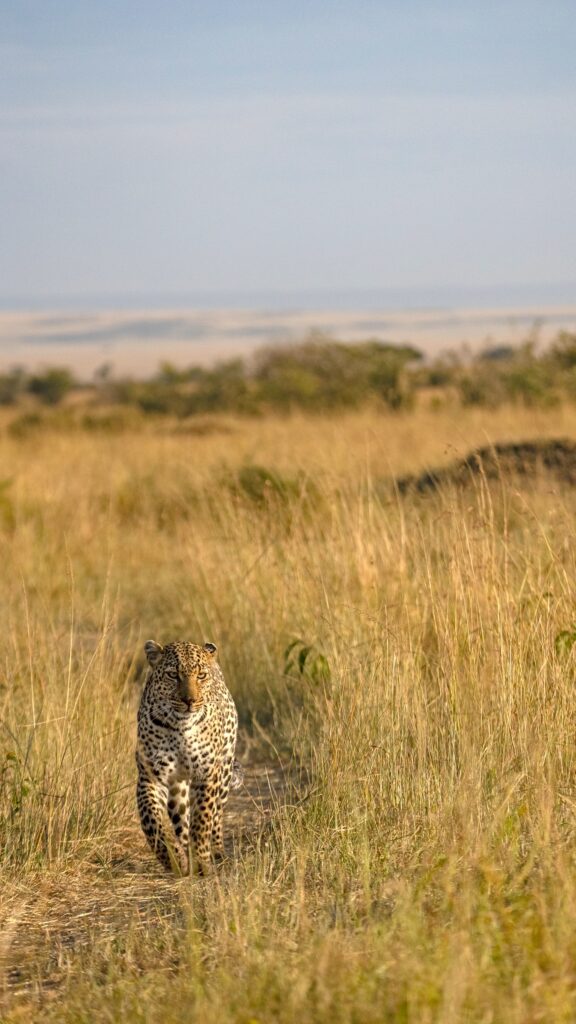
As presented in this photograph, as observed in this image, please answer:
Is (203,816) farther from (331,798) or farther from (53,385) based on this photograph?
(53,385)

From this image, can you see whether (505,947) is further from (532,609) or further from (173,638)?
(173,638)

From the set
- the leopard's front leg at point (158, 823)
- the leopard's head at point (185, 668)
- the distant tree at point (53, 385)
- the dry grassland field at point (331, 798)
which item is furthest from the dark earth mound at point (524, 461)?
the distant tree at point (53, 385)

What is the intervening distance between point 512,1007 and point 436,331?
155015mm

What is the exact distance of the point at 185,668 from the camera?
515 cm

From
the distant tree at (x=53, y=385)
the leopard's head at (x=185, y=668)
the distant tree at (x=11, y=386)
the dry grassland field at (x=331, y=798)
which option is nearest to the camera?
the dry grassland field at (x=331, y=798)

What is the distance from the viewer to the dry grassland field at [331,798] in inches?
142

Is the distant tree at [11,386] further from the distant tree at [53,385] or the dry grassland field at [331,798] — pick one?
the dry grassland field at [331,798]

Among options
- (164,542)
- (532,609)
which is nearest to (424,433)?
(164,542)

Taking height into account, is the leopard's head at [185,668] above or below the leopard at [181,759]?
above

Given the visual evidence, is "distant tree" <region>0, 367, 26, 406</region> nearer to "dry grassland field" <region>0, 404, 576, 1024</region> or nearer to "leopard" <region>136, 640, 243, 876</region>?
"dry grassland field" <region>0, 404, 576, 1024</region>

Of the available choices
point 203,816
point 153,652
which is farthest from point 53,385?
point 203,816

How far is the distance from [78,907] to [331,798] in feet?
3.20

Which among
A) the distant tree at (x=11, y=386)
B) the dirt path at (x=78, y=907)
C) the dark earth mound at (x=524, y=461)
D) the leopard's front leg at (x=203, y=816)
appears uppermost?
the dark earth mound at (x=524, y=461)

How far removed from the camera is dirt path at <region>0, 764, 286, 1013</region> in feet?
14.3
